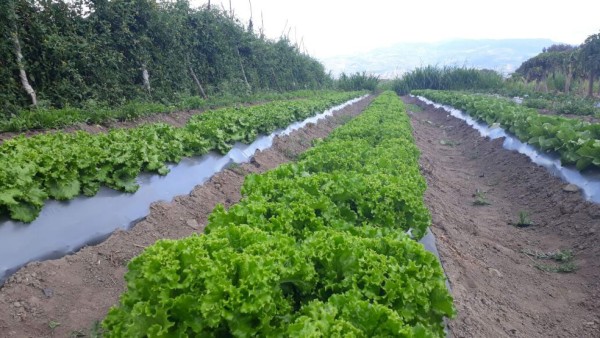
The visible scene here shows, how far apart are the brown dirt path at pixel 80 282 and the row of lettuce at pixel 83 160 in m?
0.69

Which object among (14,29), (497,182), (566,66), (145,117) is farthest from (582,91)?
(14,29)

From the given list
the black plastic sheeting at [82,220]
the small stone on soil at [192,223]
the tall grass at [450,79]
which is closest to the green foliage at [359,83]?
the tall grass at [450,79]

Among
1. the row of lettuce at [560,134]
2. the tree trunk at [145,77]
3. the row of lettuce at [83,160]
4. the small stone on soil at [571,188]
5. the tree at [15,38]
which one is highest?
the tree at [15,38]

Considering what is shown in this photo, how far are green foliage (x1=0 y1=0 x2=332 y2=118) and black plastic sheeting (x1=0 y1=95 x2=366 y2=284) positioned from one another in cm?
549

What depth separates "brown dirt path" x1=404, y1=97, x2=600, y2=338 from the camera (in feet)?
17.6

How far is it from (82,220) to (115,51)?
11325mm

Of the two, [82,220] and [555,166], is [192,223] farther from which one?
[555,166]

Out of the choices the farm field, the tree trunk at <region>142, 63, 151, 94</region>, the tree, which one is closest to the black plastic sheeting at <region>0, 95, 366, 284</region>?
the farm field

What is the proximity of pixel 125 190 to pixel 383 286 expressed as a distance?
4487 mm

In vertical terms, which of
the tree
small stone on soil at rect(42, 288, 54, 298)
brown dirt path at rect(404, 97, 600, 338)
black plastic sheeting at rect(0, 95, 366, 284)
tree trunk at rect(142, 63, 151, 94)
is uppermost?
the tree

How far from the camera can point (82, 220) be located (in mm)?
5523

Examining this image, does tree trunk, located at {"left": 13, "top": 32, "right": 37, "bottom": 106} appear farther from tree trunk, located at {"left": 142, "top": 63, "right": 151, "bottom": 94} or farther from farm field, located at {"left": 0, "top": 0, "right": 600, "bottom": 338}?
tree trunk, located at {"left": 142, "top": 63, "right": 151, "bottom": 94}

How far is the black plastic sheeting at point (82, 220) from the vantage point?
4.70 m

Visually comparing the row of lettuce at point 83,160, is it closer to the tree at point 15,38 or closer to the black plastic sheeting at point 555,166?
the tree at point 15,38
